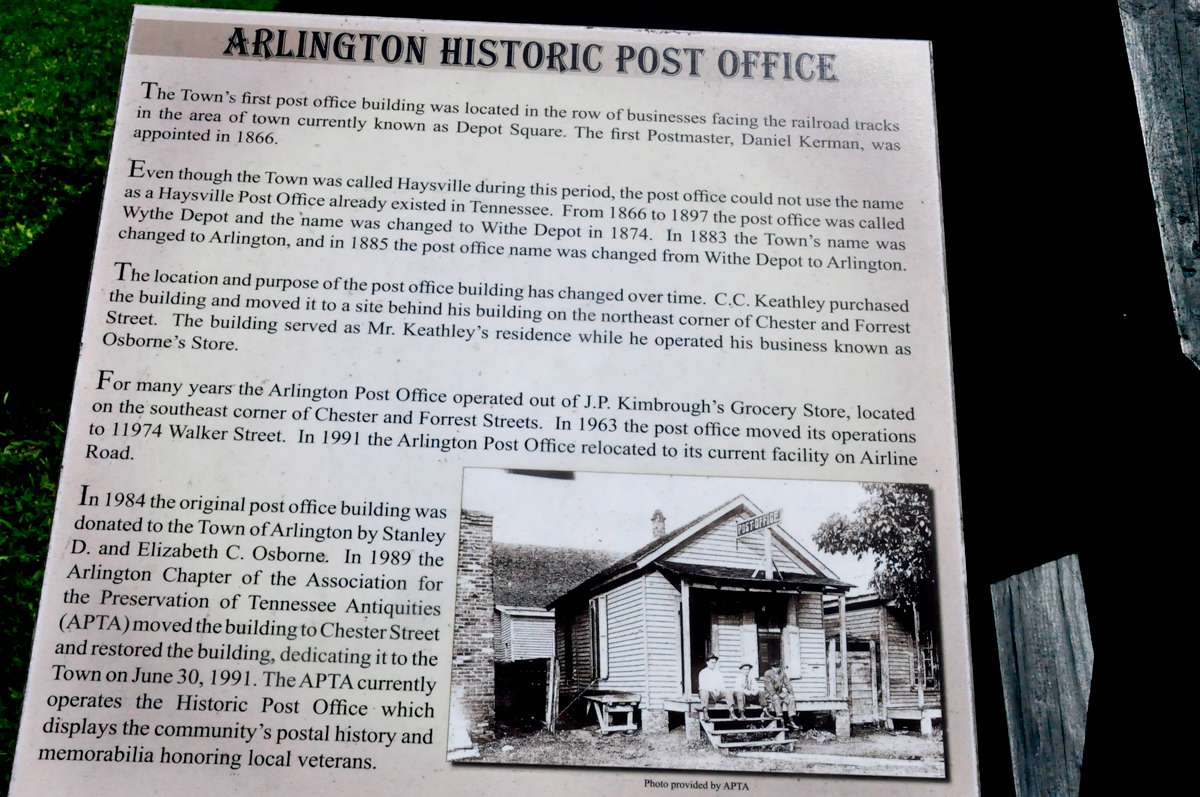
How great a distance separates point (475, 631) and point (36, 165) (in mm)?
3079

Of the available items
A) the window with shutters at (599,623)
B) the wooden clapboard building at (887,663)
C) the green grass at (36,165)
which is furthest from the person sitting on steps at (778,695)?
the green grass at (36,165)

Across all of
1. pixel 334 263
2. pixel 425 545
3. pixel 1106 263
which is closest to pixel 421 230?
pixel 334 263

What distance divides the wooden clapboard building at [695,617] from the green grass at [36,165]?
6.42 ft

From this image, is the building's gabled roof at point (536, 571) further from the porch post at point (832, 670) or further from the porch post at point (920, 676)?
the porch post at point (920, 676)

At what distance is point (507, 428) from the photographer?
2217mm

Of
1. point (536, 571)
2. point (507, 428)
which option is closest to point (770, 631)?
point (536, 571)

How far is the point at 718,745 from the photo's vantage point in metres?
2.07

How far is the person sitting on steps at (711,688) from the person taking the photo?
2.05m

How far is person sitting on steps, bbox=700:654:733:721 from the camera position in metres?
2.05

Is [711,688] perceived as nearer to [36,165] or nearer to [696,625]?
[696,625]

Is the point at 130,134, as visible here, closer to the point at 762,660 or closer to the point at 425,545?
the point at 425,545

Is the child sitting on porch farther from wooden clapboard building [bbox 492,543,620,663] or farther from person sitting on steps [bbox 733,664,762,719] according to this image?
wooden clapboard building [bbox 492,543,620,663]

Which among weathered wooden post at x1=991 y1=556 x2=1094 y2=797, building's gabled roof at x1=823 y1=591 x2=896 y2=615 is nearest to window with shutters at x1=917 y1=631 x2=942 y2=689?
building's gabled roof at x1=823 y1=591 x2=896 y2=615

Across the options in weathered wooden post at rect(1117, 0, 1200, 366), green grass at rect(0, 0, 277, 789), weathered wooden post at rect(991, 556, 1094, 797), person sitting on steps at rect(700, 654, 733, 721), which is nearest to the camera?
person sitting on steps at rect(700, 654, 733, 721)
